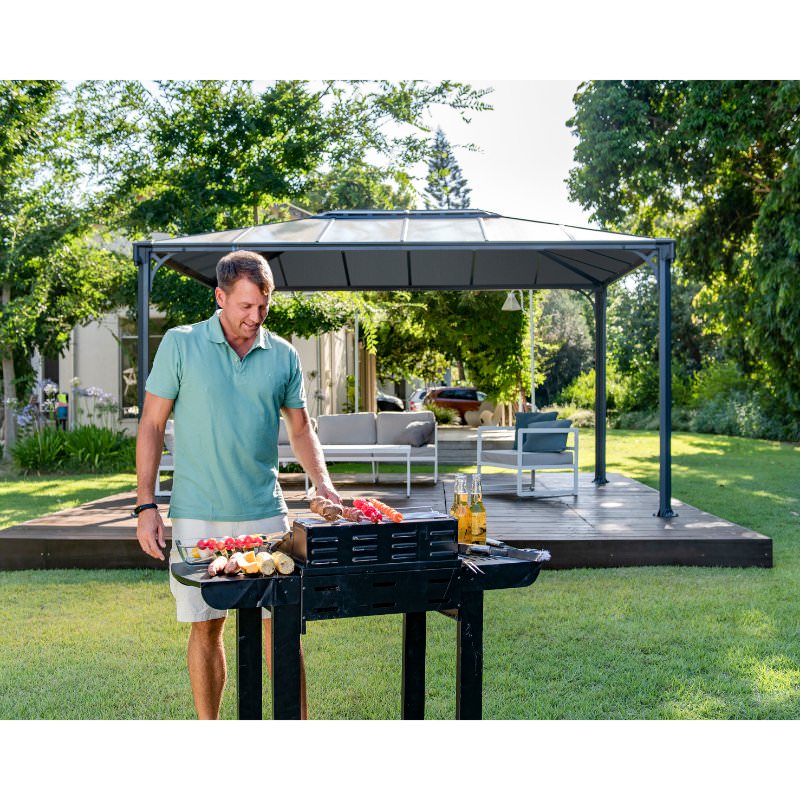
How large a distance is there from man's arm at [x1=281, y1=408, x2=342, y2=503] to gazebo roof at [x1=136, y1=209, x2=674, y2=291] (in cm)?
444

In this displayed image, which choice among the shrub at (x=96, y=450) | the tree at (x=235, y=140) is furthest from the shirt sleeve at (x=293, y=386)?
the shrub at (x=96, y=450)

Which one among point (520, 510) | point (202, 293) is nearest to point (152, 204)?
point (202, 293)

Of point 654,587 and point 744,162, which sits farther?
point 744,162

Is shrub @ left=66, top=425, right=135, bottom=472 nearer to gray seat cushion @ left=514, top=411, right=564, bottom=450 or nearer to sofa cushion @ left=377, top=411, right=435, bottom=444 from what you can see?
sofa cushion @ left=377, top=411, right=435, bottom=444

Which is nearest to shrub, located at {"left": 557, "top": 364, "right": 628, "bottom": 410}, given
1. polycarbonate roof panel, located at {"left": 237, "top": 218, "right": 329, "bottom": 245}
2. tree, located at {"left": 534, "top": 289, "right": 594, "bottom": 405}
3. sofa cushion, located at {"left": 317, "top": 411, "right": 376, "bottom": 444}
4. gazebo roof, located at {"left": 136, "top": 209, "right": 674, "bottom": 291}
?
tree, located at {"left": 534, "top": 289, "right": 594, "bottom": 405}

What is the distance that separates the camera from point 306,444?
11.7ft

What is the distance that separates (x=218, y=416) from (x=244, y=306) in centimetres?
39

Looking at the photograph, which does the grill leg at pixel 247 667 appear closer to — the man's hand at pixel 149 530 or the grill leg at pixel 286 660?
the grill leg at pixel 286 660

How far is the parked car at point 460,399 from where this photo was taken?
25.3 metres

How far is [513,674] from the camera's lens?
456cm

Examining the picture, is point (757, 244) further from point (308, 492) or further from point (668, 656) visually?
point (668, 656)

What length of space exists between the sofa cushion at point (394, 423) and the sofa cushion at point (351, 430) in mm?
94

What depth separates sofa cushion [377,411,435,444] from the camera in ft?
35.1
